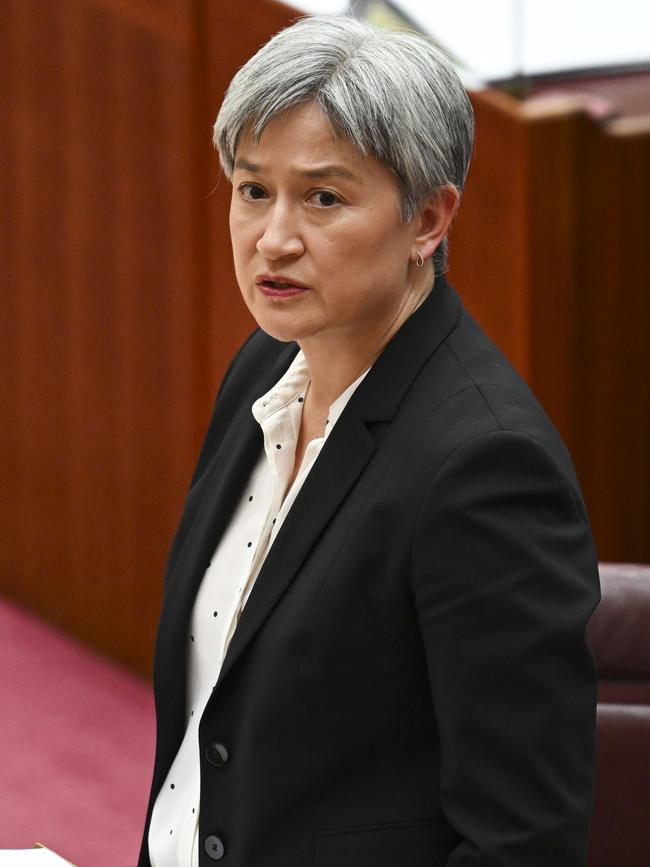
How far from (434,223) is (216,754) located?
0.48m

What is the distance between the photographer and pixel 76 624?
2945 millimetres

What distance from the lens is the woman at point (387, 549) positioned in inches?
34.6

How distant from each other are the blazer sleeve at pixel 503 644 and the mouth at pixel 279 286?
211 millimetres

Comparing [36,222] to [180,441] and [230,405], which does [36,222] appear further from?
[230,405]

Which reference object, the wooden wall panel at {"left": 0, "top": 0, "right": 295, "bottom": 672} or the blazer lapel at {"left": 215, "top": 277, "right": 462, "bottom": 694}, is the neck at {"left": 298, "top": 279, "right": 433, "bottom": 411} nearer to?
the blazer lapel at {"left": 215, "top": 277, "right": 462, "bottom": 694}

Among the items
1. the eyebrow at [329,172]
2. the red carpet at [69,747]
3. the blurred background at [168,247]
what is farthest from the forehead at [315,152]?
the blurred background at [168,247]

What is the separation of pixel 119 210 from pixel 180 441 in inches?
21.6

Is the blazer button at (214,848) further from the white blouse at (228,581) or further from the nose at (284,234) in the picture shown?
the nose at (284,234)

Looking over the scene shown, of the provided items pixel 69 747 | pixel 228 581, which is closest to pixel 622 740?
pixel 228 581

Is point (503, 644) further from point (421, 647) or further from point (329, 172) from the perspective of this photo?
point (329, 172)

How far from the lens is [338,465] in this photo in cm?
100

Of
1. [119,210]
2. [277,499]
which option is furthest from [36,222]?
[277,499]

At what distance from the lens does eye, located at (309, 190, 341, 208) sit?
0.98 m

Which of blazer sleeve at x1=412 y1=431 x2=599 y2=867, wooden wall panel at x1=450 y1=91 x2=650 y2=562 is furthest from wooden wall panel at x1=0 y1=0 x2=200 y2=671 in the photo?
blazer sleeve at x1=412 y1=431 x2=599 y2=867
